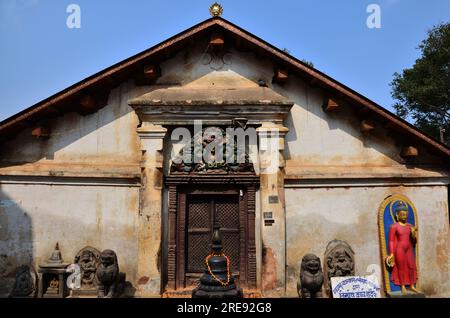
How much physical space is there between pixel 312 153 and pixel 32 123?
7.17m

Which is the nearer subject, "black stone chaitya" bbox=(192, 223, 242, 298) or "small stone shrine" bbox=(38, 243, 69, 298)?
"black stone chaitya" bbox=(192, 223, 242, 298)

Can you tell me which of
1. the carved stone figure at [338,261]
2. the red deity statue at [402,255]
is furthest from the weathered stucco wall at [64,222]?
the red deity statue at [402,255]

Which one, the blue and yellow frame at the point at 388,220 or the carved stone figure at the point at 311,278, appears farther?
the blue and yellow frame at the point at 388,220

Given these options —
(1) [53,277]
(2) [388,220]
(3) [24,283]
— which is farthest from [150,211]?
(2) [388,220]

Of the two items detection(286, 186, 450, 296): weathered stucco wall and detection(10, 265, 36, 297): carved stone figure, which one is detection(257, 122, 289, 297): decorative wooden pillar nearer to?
detection(286, 186, 450, 296): weathered stucco wall

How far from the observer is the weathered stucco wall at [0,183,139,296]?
833 centimetres

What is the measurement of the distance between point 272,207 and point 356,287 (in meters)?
2.52

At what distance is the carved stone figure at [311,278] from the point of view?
7.27 m

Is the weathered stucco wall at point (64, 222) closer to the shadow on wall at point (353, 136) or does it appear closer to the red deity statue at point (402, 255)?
the shadow on wall at point (353, 136)

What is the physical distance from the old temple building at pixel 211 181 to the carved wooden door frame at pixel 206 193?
0.08 feet

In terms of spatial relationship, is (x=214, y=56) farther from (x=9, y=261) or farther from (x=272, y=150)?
(x=9, y=261)

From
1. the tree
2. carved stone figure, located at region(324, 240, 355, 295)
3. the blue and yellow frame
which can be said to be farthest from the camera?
the tree

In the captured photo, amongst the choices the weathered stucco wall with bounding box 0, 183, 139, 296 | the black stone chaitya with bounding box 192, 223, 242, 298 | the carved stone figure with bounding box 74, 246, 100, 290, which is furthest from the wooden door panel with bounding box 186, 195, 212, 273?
the black stone chaitya with bounding box 192, 223, 242, 298

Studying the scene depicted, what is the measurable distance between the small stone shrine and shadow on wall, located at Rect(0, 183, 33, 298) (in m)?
0.47
